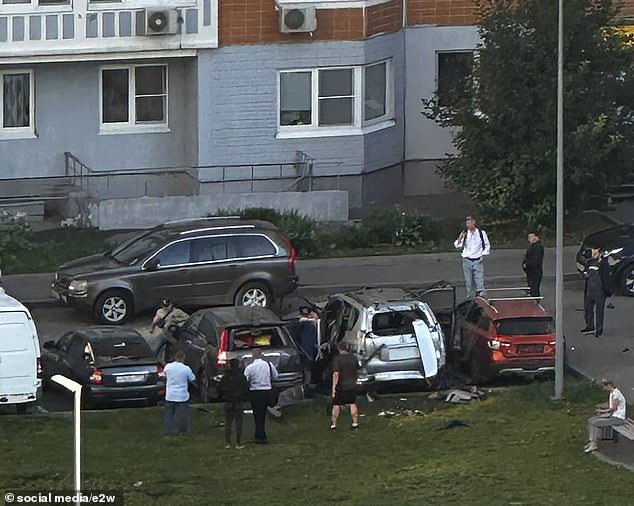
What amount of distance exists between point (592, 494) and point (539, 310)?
288 inches

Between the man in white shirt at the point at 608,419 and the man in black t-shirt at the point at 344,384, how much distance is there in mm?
3170

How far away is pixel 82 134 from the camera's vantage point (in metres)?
36.4

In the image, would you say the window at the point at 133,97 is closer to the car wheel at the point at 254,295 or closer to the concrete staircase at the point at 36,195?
the concrete staircase at the point at 36,195

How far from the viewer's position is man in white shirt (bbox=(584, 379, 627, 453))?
21203mm

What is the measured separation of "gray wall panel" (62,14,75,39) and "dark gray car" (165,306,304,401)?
10648 millimetres

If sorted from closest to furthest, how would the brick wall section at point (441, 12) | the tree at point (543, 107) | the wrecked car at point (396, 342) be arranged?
the wrecked car at point (396, 342)
the tree at point (543, 107)
the brick wall section at point (441, 12)

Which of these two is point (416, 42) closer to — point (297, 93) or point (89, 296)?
point (297, 93)

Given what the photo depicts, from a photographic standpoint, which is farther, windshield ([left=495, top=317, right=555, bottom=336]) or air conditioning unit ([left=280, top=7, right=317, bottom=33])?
air conditioning unit ([left=280, top=7, right=317, bottom=33])

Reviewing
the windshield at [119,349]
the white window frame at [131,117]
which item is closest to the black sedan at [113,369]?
the windshield at [119,349]

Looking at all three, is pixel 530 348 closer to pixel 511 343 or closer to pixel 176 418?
pixel 511 343

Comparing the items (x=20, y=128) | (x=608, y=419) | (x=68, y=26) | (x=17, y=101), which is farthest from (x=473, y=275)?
(x=17, y=101)

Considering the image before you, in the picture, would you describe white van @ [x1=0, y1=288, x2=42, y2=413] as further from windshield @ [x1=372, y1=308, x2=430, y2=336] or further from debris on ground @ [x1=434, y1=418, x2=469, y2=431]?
debris on ground @ [x1=434, y1=418, x2=469, y2=431]

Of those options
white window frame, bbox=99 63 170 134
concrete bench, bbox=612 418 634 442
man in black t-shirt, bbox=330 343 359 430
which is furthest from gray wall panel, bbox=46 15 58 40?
concrete bench, bbox=612 418 634 442

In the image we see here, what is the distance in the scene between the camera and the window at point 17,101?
36.1 metres
